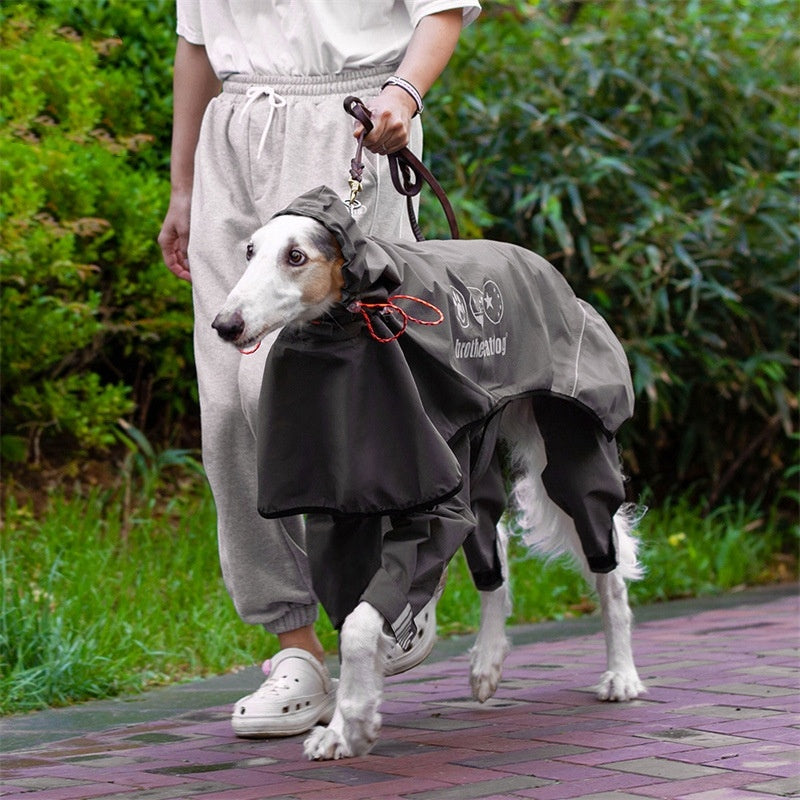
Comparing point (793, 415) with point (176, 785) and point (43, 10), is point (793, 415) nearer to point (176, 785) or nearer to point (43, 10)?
point (43, 10)

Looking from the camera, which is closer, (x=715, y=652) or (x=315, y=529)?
(x=315, y=529)

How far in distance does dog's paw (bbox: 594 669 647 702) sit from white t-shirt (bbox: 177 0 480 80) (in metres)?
1.79

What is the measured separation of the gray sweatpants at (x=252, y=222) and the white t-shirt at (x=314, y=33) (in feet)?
0.12

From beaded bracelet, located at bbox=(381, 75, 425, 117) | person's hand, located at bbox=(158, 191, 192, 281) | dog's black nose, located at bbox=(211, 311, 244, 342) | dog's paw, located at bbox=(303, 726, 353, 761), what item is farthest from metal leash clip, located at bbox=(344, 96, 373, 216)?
dog's paw, located at bbox=(303, 726, 353, 761)

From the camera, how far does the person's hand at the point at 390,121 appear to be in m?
3.26

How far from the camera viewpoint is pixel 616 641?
3938mm

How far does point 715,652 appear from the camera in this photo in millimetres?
4645

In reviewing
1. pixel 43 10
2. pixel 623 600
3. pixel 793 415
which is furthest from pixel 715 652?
pixel 43 10

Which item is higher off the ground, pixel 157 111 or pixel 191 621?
pixel 157 111

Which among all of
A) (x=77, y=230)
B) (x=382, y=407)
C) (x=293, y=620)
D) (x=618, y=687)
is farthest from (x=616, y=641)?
(x=77, y=230)

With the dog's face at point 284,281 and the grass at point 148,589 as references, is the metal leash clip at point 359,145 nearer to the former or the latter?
the dog's face at point 284,281

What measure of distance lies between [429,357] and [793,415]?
4.89 m

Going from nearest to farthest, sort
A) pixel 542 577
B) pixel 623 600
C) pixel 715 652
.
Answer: pixel 623 600 → pixel 715 652 → pixel 542 577

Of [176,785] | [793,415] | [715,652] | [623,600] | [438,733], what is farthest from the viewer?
[793,415]
